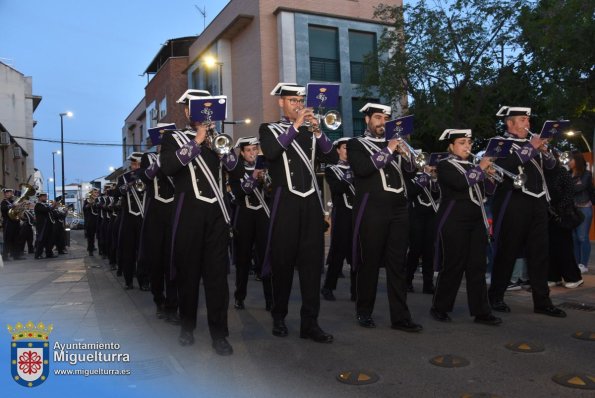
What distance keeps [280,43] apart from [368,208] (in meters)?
23.6

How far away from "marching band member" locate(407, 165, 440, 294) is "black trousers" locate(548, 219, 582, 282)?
1598 millimetres

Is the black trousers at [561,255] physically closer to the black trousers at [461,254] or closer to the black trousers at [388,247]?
the black trousers at [461,254]

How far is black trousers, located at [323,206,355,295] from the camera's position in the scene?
824 centimetres

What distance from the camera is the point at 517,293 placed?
8312 mm

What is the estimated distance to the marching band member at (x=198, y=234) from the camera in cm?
515

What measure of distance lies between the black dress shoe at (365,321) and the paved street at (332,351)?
110 millimetres

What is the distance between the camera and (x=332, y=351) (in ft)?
16.8

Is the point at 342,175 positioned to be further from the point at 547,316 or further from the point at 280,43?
the point at 280,43

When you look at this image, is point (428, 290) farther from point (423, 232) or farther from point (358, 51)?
point (358, 51)

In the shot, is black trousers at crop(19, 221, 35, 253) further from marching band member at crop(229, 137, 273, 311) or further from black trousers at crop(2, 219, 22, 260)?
marching band member at crop(229, 137, 273, 311)

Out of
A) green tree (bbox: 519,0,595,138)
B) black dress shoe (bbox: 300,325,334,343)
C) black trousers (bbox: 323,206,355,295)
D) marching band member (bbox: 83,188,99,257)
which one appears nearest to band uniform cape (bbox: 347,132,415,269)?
black dress shoe (bbox: 300,325,334,343)


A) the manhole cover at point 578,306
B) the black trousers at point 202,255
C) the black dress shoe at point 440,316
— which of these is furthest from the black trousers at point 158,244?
the manhole cover at point 578,306

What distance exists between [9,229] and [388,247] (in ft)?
54.5

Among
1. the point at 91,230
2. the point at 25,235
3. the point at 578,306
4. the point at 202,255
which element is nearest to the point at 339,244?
the point at 578,306
